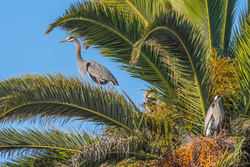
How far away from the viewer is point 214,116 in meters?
6.78

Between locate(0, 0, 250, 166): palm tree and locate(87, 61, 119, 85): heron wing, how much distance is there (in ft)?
14.5

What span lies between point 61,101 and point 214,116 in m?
2.38

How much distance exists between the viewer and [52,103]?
6945mm

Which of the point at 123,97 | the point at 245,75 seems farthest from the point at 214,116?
the point at 123,97

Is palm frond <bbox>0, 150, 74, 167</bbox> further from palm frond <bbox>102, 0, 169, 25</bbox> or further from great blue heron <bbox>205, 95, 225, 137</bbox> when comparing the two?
palm frond <bbox>102, 0, 169, 25</bbox>

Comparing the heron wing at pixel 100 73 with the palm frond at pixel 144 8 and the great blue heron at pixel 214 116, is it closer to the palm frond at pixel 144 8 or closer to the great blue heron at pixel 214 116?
the palm frond at pixel 144 8

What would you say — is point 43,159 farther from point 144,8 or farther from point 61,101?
point 144,8

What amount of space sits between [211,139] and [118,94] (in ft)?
6.21

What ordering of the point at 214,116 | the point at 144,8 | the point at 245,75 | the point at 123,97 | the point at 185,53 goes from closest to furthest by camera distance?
1. the point at 214,116
2. the point at 185,53
3. the point at 245,75
4. the point at 123,97
5. the point at 144,8

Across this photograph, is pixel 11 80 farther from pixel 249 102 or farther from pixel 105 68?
pixel 105 68

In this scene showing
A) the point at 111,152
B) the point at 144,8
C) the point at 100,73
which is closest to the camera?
the point at 111,152

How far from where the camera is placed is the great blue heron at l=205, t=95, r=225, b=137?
6762mm

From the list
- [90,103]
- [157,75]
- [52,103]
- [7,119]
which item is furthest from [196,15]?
[7,119]

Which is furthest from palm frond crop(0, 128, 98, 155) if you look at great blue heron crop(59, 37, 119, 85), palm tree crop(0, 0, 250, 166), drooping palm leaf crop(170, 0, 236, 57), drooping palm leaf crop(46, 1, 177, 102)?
great blue heron crop(59, 37, 119, 85)
